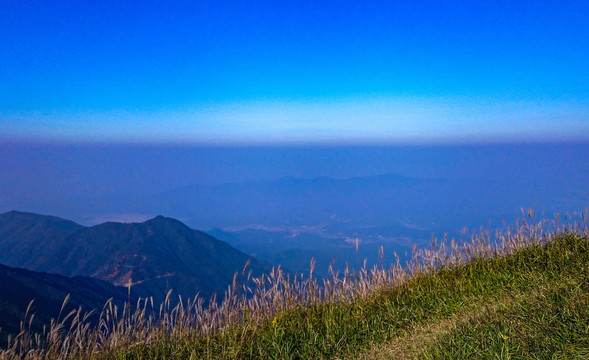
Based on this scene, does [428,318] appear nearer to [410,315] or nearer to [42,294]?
[410,315]

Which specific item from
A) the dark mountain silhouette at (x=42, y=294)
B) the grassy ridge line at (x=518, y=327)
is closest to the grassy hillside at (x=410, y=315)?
the grassy ridge line at (x=518, y=327)

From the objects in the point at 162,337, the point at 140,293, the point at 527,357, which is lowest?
the point at 140,293

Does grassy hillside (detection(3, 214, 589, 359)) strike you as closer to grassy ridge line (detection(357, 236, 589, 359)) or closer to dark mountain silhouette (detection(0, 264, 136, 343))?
grassy ridge line (detection(357, 236, 589, 359))

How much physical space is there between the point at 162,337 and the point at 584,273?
5.70 metres

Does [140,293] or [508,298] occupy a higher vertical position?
[508,298]

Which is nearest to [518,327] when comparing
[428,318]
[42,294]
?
[428,318]

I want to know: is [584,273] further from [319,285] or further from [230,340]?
[230,340]

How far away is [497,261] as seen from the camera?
24.1 feet

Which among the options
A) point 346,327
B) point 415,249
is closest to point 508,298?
point 346,327

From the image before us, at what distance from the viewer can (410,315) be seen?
6.05m

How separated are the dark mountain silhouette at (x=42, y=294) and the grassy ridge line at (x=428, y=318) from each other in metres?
91.9

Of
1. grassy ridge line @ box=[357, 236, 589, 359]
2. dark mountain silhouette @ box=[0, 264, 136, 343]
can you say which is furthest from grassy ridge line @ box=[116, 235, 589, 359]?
dark mountain silhouette @ box=[0, 264, 136, 343]

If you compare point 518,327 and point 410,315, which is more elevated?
point 518,327

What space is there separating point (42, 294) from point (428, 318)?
419 feet
